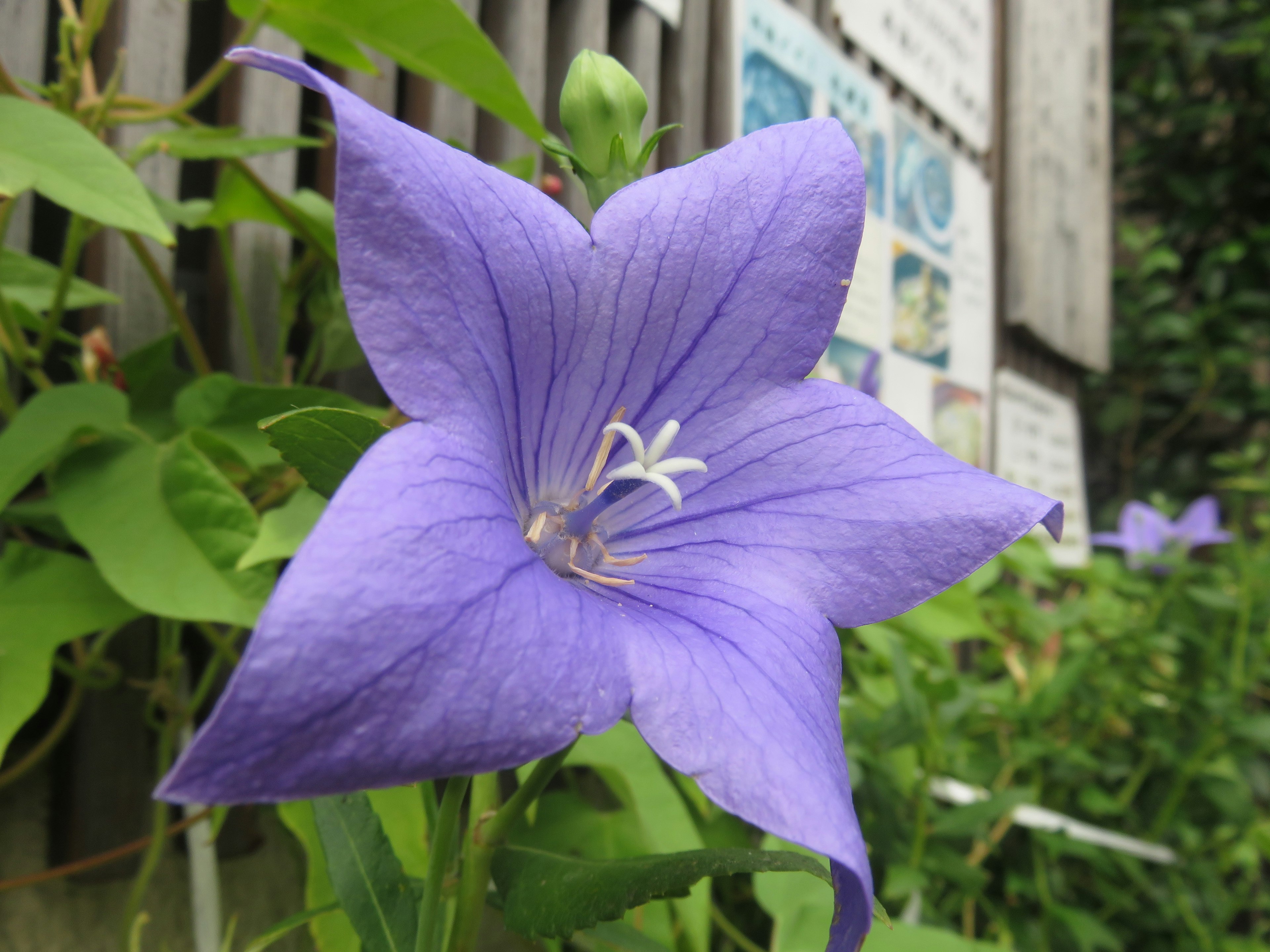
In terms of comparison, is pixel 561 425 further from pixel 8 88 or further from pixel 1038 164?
pixel 1038 164

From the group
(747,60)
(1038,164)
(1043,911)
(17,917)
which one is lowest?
(1043,911)

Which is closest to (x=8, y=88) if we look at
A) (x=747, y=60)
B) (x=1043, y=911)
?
(x=747, y=60)

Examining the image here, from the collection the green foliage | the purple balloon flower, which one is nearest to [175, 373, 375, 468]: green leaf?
the purple balloon flower

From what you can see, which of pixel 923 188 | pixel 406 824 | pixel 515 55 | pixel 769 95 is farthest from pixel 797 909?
pixel 923 188

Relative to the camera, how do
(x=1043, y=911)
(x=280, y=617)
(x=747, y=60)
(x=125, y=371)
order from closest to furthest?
(x=280, y=617) → (x=125, y=371) → (x=1043, y=911) → (x=747, y=60)

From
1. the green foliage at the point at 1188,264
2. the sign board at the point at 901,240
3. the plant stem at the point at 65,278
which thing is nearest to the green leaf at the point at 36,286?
the plant stem at the point at 65,278

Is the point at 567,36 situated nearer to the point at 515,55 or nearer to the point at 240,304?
the point at 515,55
